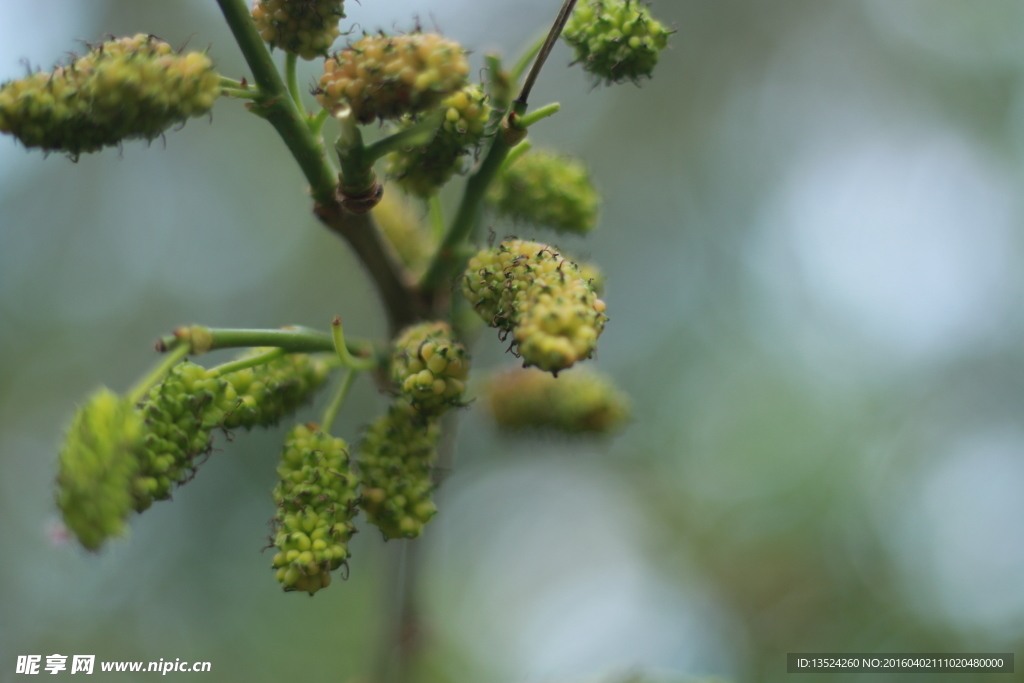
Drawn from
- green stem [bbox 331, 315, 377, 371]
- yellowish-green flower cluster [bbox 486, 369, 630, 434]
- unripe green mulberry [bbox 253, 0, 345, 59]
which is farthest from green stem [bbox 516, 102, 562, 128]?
yellowish-green flower cluster [bbox 486, 369, 630, 434]

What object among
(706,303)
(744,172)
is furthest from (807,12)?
(706,303)

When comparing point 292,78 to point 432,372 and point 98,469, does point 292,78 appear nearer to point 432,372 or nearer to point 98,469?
point 432,372

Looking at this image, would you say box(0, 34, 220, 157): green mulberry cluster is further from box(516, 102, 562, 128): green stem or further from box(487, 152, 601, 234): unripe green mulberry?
box(487, 152, 601, 234): unripe green mulberry

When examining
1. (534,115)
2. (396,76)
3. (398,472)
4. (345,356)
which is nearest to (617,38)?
(534,115)

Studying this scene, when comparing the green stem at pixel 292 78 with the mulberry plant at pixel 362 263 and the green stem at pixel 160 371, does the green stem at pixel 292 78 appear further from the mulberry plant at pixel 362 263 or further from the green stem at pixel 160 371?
the green stem at pixel 160 371

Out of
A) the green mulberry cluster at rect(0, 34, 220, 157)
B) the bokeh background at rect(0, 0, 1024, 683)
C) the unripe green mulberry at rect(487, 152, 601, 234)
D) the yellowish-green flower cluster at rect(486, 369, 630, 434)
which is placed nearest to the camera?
the green mulberry cluster at rect(0, 34, 220, 157)

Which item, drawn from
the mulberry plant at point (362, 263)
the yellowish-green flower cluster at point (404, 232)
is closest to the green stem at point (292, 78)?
the mulberry plant at point (362, 263)
